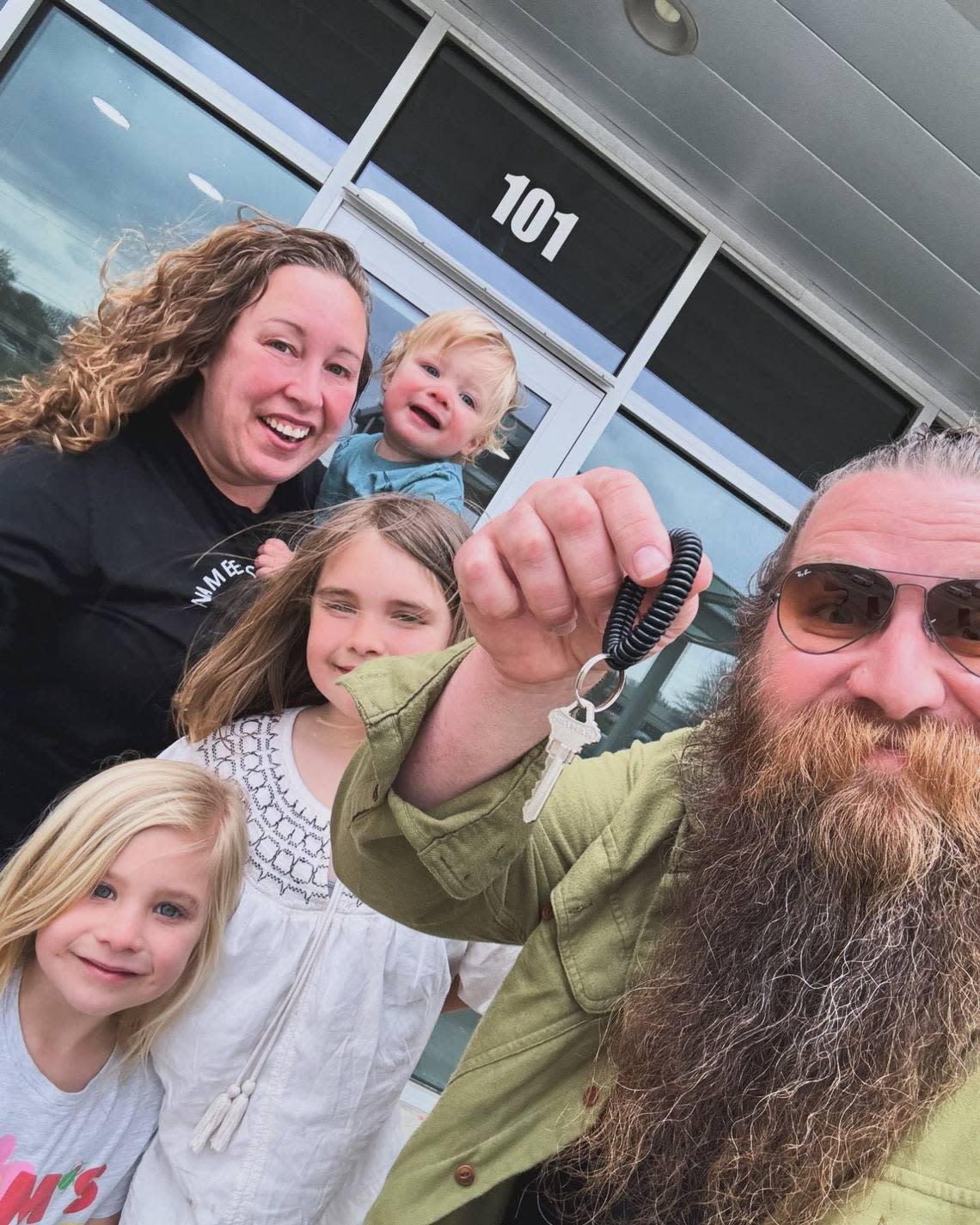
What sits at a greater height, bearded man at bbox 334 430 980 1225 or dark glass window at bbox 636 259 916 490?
dark glass window at bbox 636 259 916 490

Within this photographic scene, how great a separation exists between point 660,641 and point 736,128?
10.4 feet

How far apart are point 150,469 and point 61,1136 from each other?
1483 mm

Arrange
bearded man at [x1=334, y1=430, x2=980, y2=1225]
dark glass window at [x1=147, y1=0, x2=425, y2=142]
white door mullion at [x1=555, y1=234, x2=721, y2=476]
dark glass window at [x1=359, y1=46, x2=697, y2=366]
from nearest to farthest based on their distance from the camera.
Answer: bearded man at [x1=334, y1=430, x2=980, y2=1225]
dark glass window at [x1=147, y1=0, x2=425, y2=142]
dark glass window at [x1=359, y1=46, x2=697, y2=366]
white door mullion at [x1=555, y1=234, x2=721, y2=476]

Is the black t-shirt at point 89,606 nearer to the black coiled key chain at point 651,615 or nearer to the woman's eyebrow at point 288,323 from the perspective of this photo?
the woman's eyebrow at point 288,323

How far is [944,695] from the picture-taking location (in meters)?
1.01

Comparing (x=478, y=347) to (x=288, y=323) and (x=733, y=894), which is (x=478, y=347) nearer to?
(x=288, y=323)

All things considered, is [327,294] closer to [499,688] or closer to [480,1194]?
[499,688]

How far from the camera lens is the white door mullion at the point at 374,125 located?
325 centimetres

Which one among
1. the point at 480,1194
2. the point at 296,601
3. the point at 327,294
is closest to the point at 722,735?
the point at 480,1194

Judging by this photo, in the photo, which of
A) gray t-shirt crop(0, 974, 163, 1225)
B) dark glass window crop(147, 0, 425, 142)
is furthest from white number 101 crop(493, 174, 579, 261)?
gray t-shirt crop(0, 974, 163, 1225)

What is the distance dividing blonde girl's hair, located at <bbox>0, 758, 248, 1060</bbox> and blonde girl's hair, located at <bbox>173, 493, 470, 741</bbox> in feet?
0.94

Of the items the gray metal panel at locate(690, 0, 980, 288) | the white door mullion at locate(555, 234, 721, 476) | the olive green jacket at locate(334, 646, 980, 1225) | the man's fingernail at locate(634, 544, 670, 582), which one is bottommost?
the olive green jacket at locate(334, 646, 980, 1225)

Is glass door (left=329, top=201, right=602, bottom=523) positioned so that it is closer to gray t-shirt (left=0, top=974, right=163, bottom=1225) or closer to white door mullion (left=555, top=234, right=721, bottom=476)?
white door mullion (left=555, top=234, right=721, bottom=476)

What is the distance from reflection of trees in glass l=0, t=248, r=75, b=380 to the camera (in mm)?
2965
